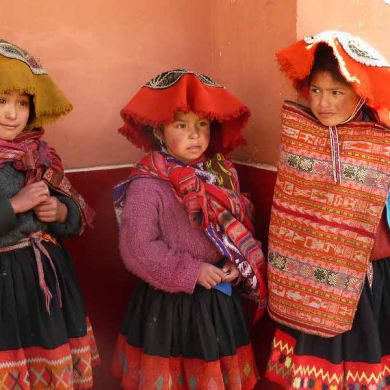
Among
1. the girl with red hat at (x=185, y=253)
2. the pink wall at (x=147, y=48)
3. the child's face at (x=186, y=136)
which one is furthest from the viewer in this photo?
the pink wall at (x=147, y=48)

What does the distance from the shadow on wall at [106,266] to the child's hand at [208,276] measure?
432 millimetres

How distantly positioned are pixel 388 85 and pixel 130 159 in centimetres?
128

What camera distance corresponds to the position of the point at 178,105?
1947mm

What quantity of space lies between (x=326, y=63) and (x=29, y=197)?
3.61 feet

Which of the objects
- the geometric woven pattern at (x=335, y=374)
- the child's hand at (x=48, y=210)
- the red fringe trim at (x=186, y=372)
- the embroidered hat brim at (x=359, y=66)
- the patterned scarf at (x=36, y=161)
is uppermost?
the embroidered hat brim at (x=359, y=66)

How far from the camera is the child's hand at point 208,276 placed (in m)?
1.90

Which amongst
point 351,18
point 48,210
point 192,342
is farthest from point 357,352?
point 351,18

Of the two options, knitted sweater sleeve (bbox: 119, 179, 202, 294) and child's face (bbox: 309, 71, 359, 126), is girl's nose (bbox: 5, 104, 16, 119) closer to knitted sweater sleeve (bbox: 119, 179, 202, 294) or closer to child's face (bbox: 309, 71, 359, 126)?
knitted sweater sleeve (bbox: 119, 179, 202, 294)

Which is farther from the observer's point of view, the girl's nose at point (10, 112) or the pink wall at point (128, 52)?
the pink wall at point (128, 52)

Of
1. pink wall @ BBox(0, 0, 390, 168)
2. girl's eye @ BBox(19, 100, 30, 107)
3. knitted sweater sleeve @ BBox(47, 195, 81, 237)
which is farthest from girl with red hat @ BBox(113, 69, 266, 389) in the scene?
girl's eye @ BBox(19, 100, 30, 107)

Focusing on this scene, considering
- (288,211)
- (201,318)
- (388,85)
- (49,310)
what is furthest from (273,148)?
(49,310)

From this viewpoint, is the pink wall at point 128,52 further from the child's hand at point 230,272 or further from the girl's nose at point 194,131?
the child's hand at point 230,272

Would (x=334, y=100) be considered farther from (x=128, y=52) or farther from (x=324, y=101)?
(x=128, y=52)

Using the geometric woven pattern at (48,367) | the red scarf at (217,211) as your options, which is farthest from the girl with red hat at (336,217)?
Answer: the geometric woven pattern at (48,367)
